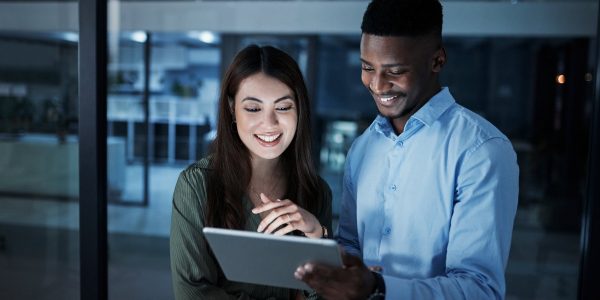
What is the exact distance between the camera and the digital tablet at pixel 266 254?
1041mm

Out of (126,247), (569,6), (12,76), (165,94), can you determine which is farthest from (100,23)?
(165,94)

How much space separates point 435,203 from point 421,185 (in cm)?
6

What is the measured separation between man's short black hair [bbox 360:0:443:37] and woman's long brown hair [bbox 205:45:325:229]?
32 cm

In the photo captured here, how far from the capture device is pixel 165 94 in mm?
7949

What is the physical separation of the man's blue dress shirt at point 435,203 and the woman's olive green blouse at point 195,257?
345mm

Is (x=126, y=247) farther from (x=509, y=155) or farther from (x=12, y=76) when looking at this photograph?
(x=509, y=155)

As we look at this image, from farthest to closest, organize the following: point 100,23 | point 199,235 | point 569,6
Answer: point 569,6 → point 100,23 → point 199,235

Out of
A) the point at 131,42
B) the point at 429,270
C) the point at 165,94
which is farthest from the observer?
the point at 165,94

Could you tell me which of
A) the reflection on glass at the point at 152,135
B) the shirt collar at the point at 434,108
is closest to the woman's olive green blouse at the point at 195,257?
the shirt collar at the point at 434,108

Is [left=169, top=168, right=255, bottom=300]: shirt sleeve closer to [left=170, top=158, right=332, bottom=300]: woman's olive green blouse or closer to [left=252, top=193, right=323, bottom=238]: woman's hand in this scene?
[left=170, top=158, right=332, bottom=300]: woman's olive green blouse

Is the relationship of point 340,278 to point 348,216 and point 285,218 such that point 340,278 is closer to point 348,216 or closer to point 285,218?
point 285,218

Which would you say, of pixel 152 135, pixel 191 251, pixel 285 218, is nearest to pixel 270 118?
pixel 285 218

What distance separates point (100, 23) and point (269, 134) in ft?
2.03

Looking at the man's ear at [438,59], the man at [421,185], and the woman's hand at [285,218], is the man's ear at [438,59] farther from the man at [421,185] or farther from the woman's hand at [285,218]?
the woman's hand at [285,218]
